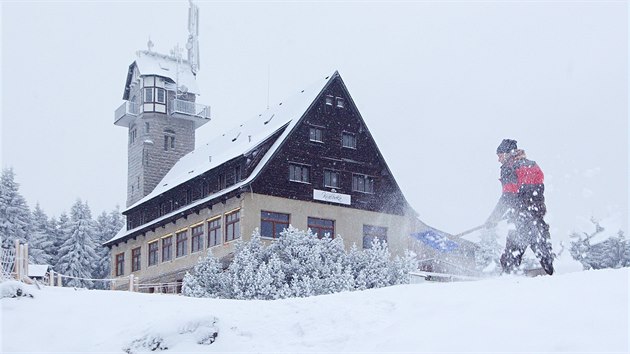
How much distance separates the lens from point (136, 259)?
5288 cm

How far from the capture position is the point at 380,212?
45.0 metres

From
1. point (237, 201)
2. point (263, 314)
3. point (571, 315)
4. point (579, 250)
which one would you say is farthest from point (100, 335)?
point (579, 250)

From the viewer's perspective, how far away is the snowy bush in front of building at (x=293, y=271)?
31.0 m

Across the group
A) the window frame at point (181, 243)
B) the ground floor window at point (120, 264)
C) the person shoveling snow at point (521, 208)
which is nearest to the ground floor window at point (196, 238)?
the window frame at point (181, 243)

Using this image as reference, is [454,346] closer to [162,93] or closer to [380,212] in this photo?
[380,212]

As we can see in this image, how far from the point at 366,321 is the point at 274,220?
95.2 feet

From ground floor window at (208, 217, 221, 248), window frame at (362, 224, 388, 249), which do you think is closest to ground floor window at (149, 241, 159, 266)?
ground floor window at (208, 217, 221, 248)

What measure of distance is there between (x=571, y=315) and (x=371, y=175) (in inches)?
1356

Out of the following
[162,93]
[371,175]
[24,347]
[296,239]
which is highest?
[162,93]

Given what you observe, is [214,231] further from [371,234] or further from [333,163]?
[371,234]

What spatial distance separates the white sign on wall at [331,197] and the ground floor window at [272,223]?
6.69ft

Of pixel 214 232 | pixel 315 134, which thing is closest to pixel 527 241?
pixel 315 134

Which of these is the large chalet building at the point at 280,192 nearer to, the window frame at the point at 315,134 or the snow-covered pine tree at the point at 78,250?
the window frame at the point at 315,134

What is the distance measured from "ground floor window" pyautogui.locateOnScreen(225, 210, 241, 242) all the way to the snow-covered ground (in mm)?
25630
